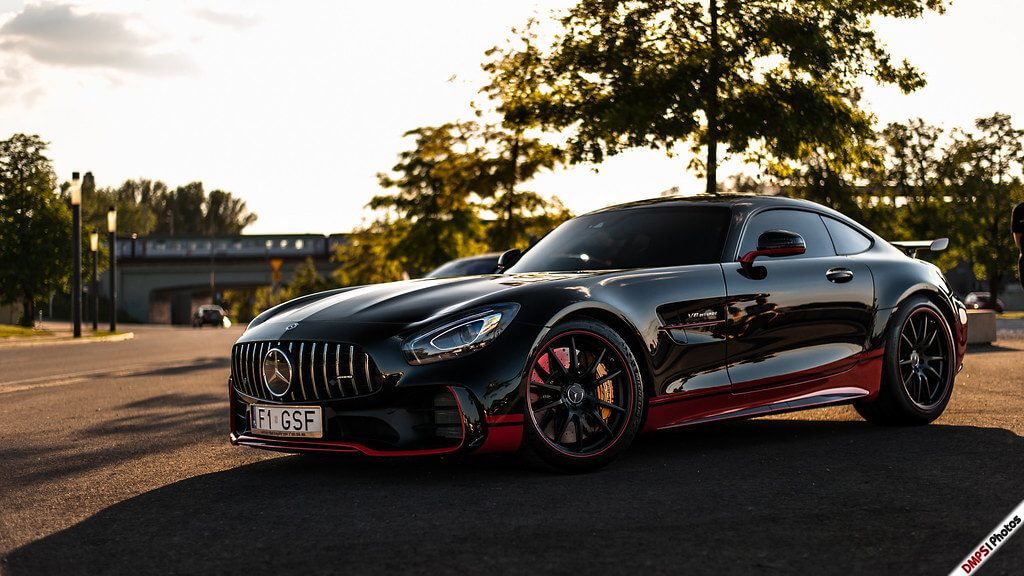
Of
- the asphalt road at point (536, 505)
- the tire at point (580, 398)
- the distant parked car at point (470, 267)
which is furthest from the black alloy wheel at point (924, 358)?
the distant parked car at point (470, 267)

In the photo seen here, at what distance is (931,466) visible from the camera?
218 inches

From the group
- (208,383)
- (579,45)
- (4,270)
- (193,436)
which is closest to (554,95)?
(579,45)

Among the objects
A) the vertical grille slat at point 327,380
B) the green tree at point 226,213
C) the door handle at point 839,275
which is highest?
the green tree at point 226,213

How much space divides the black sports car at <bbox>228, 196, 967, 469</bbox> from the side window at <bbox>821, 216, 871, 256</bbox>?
0.05 ft

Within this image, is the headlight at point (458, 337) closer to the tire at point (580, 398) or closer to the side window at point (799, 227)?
the tire at point (580, 398)

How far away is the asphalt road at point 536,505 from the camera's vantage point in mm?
3820

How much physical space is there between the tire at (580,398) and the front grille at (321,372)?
727mm

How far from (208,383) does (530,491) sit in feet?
30.0

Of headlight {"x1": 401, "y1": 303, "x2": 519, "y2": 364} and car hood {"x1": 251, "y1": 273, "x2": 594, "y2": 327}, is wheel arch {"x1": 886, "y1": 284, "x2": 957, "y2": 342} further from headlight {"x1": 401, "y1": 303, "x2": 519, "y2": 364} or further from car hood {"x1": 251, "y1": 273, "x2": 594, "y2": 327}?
headlight {"x1": 401, "y1": 303, "x2": 519, "y2": 364}

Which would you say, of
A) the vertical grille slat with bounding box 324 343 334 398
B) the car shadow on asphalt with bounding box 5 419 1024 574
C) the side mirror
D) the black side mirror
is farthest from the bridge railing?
the vertical grille slat with bounding box 324 343 334 398

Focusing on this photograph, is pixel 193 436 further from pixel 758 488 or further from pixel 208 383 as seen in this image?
pixel 208 383

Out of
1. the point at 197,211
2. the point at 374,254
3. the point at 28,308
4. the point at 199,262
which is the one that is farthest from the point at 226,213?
the point at 374,254

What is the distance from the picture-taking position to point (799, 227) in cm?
702

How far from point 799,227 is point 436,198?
26.7m
